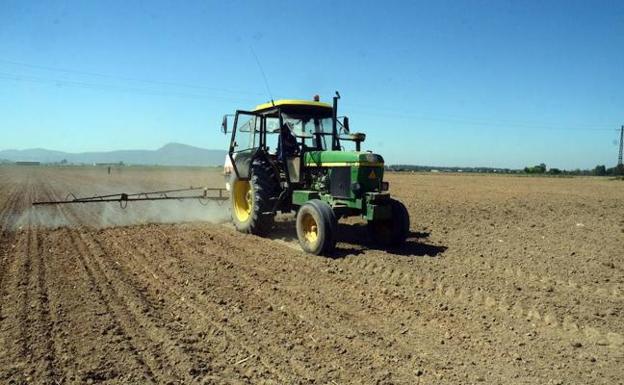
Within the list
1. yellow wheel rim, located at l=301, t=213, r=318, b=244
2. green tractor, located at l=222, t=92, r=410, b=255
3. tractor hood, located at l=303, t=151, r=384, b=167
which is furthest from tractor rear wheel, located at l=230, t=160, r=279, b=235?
yellow wheel rim, located at l=301, t=213, r=318, b=244

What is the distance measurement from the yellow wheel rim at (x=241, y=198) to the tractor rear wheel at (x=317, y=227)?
2.78 m

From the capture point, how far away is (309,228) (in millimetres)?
8375

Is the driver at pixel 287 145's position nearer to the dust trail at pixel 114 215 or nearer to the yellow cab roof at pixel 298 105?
the yellow cab roof at pixel 298 105

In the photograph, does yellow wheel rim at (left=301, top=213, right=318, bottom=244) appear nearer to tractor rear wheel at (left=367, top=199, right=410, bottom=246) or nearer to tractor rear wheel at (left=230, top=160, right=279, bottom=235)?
tractor rear wheel at (left=367, top=199, right=410, bottom=246)

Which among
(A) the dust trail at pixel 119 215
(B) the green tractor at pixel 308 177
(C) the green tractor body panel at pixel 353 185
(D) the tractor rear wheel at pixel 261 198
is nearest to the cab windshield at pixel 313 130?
(B) the green tractor at pixel 308 177

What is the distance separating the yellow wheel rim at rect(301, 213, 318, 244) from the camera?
8.21 meters

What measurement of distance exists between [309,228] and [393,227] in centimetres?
145

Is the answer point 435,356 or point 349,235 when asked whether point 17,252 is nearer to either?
point 349,235

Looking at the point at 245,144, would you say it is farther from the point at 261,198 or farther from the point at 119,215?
the point at 119,215

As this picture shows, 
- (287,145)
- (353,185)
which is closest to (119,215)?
(287,145)

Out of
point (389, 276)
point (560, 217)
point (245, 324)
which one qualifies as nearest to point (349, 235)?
point (389, 276)

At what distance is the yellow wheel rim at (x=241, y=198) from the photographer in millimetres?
10828

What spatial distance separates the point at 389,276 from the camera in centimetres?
666

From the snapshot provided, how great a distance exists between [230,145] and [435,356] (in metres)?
7.42
